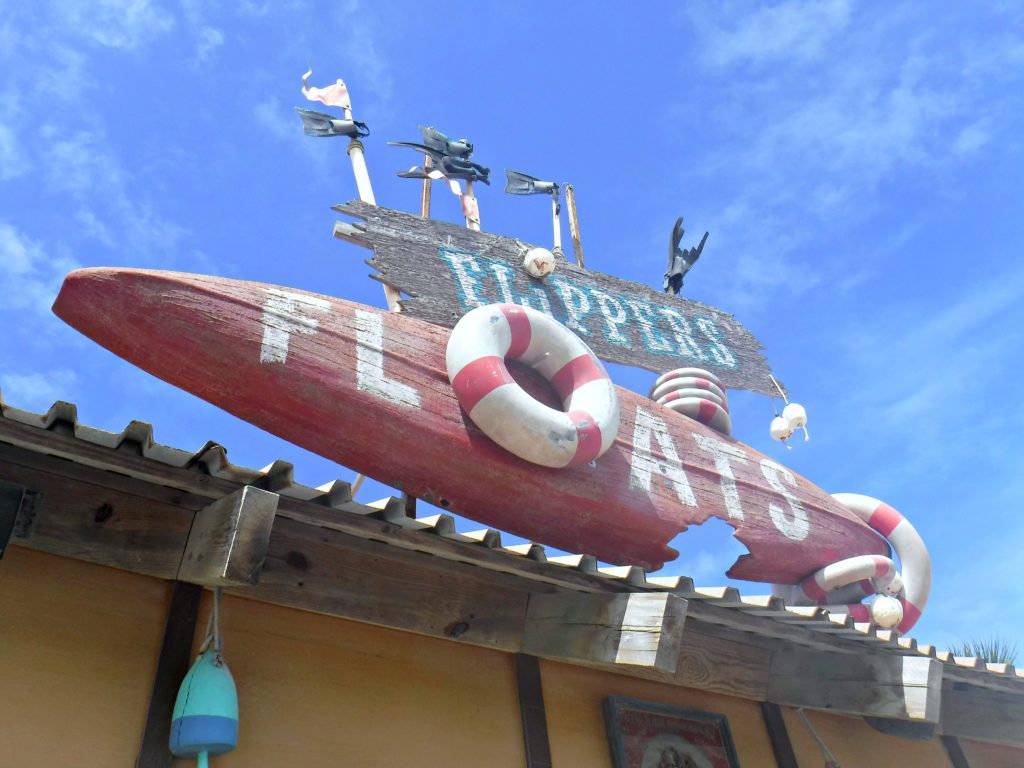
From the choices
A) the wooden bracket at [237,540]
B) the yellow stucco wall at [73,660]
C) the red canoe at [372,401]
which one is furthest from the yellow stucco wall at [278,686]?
the red canoe at [372,401]

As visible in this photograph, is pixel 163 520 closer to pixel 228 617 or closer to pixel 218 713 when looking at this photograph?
pixel 228 617

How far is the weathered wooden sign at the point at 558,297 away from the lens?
15.4ft

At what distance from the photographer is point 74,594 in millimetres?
2533

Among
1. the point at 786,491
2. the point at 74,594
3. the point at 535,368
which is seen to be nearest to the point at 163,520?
the point at 74,594

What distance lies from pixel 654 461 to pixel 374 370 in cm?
152

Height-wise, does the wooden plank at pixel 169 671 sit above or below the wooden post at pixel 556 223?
below

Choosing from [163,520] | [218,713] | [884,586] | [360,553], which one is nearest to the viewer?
[218,713]

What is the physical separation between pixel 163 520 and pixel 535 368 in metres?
2.06

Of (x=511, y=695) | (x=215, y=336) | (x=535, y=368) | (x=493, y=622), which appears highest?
(x=535, y=368)

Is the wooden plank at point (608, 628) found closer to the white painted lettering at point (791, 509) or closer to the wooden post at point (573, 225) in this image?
the white painted lettering at point (791, 509)

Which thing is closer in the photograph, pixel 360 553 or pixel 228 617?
pixel 228 617

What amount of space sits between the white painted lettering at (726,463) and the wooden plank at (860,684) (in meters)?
0.79

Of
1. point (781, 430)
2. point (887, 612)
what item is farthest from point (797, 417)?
point (887, 612)

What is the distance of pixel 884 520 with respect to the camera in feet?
17.6
